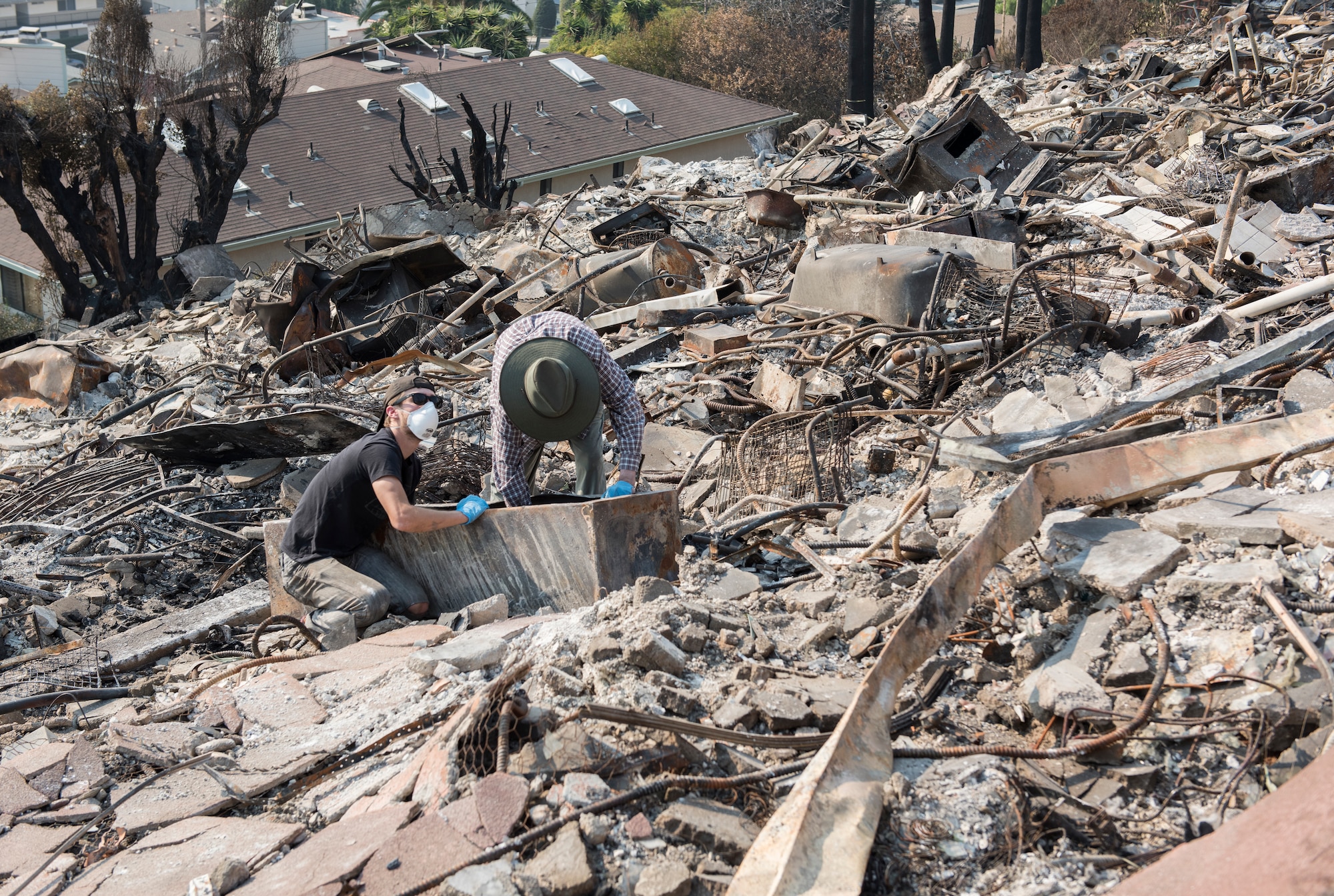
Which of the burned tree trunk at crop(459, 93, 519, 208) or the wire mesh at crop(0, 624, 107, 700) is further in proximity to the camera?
the burned tree trunk at crop(459, 93, 519, 208)

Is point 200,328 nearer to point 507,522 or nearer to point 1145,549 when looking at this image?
point 507,522

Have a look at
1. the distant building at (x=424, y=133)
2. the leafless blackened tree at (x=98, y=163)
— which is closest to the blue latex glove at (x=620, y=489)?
the leafless blackened tree at (x=98, y=163)

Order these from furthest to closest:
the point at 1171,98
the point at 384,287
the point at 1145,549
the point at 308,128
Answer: the point at 308,128 < the point at 1171,98 < the point at 384,287 < the point at 1145,549

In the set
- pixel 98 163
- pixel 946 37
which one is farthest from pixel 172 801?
pixel 946 37

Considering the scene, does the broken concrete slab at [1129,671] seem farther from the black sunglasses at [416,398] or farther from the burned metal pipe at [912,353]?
the burned metal pipe at [912,353]

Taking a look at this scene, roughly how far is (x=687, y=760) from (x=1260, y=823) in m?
1.41

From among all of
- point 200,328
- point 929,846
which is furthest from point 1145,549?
point 200,328

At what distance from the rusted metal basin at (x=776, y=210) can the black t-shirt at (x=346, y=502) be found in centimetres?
672

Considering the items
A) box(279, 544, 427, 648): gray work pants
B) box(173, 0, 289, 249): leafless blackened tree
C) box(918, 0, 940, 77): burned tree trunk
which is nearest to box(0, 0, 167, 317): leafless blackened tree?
box(173, 0, 289, 249): leafless blackened tree

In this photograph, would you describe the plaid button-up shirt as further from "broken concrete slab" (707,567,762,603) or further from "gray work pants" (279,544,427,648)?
"broken concrete slab" (707,567,762,603)

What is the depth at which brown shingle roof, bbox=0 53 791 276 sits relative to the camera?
2105 cm

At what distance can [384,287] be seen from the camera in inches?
400

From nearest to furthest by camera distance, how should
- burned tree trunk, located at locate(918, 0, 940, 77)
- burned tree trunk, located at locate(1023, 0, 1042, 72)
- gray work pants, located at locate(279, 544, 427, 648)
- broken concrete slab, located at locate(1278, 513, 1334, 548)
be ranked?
broken concrete slab, located at locate(1278, 513, 1334, 548), gray work pants, located at locate(279, 544, 427, 648), burned tree trunk, located at locate(918, 0, 940, 77), burned tree trunk, located at locate(1023, 0, 1042, 72)

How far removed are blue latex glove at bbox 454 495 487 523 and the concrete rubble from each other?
0.43 meters
